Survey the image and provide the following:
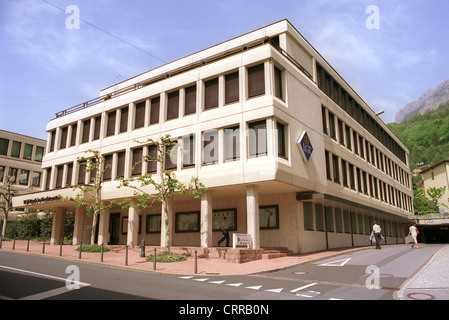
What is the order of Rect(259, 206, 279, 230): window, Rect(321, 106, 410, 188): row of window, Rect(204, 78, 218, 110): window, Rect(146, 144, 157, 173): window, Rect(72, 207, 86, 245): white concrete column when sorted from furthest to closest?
Rect(72, 207, 86, 245): white concrete column, Rect(321, 106, 410, 188): row of window, Rect(146, 144, 157, 173): window, Rect(204, 78, 218, 110): window, Rect(259, 206, 279, 230): window

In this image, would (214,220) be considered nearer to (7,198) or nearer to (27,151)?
(7,198)

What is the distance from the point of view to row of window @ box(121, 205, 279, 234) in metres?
23.8

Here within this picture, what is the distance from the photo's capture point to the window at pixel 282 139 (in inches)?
840

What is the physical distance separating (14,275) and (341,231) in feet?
82.1

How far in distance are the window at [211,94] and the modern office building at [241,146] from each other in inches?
2.8

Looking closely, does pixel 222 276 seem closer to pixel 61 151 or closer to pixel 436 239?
pixel 61 151

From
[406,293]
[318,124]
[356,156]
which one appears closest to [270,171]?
[318,124]

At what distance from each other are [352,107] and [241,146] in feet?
69.7

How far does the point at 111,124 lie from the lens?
30.3 m

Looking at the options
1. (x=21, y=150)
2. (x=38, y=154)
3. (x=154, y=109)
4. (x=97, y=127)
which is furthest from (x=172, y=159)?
(x=38, y=154)

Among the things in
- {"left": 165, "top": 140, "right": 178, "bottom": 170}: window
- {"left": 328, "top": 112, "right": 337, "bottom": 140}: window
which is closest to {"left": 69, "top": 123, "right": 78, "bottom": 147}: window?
{"left": 165, "top": 140, "right": 178, "bottom": 170}: window

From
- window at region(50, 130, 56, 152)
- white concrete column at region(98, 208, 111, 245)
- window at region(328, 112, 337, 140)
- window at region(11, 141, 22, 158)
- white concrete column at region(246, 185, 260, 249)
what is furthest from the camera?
window at region(11, 141, 22, 158)

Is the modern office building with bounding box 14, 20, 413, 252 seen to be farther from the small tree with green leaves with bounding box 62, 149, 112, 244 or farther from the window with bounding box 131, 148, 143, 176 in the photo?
the small tree with green leaves with bounding box 62, 149, 112, 244
